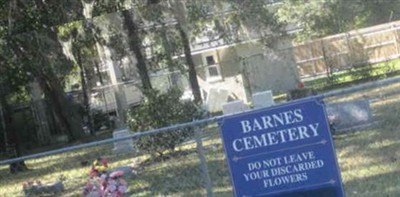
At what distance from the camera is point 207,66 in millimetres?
28531

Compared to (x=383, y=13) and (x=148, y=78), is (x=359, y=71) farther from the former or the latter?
(x=383, y=13)

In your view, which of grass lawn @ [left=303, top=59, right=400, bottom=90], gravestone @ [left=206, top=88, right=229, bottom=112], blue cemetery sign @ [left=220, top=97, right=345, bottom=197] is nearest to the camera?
blue cemetery sign @ [left=220, top=97, right=345, bottom=197]

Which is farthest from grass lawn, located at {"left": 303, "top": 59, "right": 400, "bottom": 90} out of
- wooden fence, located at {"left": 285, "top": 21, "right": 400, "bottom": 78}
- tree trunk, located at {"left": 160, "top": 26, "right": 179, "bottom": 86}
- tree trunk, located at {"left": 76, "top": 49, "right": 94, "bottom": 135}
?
tree trunk, located at {"left": 76, "top": 49, "right": 94, "bottom": 135}

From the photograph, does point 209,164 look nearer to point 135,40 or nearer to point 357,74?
point 135,40

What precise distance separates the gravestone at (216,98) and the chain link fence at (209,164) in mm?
10577

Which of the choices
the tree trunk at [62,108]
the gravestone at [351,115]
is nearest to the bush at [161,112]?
the gravestone at [351,115]

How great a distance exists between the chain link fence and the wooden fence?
10.8m

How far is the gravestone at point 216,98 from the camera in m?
27.0

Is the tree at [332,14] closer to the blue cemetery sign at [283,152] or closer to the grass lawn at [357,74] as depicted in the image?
the grass lawn at [357,74]

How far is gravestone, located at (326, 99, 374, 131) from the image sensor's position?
1252 centimetres

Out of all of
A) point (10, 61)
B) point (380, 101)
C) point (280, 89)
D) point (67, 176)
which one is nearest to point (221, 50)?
point (280, 89)

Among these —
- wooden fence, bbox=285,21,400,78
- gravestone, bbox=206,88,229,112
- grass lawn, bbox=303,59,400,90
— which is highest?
wooden fence, bbox=285,21,400,78

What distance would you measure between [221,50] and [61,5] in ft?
27.6

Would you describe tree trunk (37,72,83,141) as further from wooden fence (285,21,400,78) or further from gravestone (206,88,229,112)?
wooden fence (285,21,400,78)
